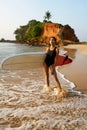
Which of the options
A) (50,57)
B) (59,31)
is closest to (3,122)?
(50,57)

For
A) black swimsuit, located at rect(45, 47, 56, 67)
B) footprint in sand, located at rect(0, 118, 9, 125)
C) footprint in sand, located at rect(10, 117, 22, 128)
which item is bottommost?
footprint in sand, located at rect(10, 117, 22, 128)

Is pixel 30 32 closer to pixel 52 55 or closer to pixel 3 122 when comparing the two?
pixel 52 55

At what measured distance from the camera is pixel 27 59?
31.7ft

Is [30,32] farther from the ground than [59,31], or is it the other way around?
[59,31]

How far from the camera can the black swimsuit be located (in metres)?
6.65

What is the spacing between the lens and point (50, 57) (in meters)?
6.69

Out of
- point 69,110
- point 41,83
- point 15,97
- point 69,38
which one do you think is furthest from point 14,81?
point 69,38

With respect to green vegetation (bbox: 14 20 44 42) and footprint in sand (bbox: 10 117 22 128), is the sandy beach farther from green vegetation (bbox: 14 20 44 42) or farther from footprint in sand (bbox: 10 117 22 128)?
green vegetation (bbox: 14 20 44 42)

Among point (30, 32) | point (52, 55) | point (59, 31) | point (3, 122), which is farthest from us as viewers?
point (30, 32)

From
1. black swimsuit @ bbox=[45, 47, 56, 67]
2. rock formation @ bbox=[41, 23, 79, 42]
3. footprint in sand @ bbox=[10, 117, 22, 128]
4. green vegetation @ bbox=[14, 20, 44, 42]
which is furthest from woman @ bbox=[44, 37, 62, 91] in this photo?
green vegetation @ bbox=[14, 20, 44, 42]

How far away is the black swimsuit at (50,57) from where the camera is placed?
6648 millimetres

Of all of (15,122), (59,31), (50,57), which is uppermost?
(59,31)

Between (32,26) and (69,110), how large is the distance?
91.0 m

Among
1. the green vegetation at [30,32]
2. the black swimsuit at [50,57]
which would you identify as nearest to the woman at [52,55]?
the black swimsuit at [50,57]
